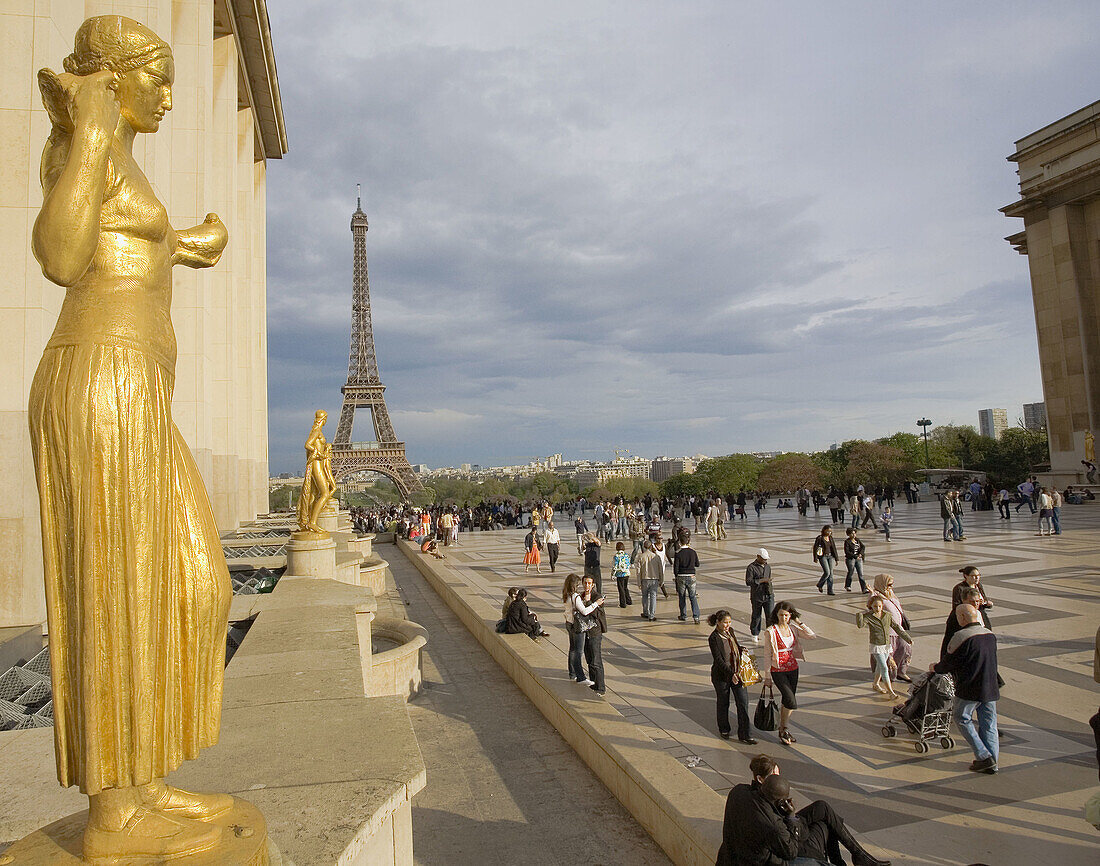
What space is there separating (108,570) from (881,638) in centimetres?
715

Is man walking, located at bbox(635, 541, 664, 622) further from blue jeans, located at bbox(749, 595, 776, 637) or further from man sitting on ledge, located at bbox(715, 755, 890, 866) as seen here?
man sitting on ledge, located at bbox(715, 755, 890, 866)

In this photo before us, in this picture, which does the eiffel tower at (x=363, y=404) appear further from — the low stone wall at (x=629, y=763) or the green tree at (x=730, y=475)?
the low stone wall at (x=629, y=763)

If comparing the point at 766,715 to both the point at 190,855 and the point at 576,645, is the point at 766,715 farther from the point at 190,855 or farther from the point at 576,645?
the point at 190,855

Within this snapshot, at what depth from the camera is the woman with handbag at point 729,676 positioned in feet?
19.8

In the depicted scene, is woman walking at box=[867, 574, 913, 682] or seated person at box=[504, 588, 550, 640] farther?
seated person at box=[504, 588, 550, 640]

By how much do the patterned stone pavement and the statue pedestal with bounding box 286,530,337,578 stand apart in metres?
3.48

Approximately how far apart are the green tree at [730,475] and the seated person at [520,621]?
48.1 metres

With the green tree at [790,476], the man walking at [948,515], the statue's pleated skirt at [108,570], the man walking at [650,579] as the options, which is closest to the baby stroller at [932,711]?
the man walking at [650,579]

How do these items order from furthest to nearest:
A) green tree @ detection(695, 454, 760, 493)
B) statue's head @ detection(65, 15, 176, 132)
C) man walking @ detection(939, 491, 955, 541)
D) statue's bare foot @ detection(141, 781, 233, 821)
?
green tree @ detection(695, 454, 760, 493), man walking @ detection(939, 491, 955, 541), statue's head @ detection(65, 15, 176, 132), statue's bare foot @ detection(141, 781, 233, 821)

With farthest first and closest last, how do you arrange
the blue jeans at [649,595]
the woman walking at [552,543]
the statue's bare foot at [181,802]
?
the woman walking at [552,543], the blue jeans at [649,595], the statue's bare foot at [181,802]

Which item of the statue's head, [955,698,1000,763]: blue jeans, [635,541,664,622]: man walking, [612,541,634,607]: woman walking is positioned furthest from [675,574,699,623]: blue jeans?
the statue's head

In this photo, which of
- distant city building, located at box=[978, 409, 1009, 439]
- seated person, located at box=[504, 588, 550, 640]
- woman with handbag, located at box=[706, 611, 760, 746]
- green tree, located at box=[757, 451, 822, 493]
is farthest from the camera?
distant city building, located at box=[978, 409, 1009, 439]

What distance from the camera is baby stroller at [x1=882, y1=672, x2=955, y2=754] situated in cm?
576

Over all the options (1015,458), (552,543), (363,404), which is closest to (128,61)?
(552,543)
